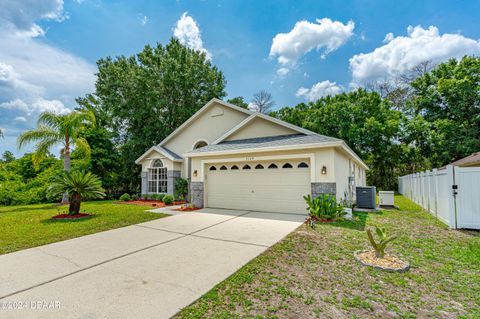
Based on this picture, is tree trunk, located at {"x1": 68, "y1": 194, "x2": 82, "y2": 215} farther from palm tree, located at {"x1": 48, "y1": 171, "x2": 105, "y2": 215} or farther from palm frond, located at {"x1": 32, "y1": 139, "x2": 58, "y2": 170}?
palm frond, located at {"x1": 32, "y1": 139, "x2": 58, "y2": 170}

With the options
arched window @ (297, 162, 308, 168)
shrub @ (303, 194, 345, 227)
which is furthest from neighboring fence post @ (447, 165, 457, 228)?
arched window @ (297, 162, 308, 168)

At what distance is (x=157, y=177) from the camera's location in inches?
642

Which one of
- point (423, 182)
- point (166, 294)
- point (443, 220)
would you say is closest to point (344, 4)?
point (423, 182)

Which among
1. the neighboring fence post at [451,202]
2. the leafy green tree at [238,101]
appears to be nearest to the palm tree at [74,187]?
the neighboring fence post at [451,202]

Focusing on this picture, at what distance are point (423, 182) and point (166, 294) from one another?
13495 mm

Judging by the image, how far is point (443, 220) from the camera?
25.9ft

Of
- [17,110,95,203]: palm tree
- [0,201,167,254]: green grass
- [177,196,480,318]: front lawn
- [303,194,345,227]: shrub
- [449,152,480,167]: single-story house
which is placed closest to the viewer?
→ [177,196,480,318]: front lawn

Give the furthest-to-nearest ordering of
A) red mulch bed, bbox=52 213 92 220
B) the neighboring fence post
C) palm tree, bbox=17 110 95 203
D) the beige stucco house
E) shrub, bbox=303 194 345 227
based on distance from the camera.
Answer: palm tree, bbox=17 110 95 203
red mulch bed, bbox=52 213 92 220
the beige stucco house
shrub, bbox=303 194 345 227
the neighboring fence post

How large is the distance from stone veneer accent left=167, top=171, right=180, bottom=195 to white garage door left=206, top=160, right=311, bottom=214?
14.6 ft

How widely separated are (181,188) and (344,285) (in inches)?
497

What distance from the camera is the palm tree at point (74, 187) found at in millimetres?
9188

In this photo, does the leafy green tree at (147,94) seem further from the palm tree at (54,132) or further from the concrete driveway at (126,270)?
the concrete driveway at (126,270)

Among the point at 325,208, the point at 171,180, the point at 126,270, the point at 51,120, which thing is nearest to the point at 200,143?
the point at 171,180

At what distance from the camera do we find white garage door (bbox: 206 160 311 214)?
31.3 feet
